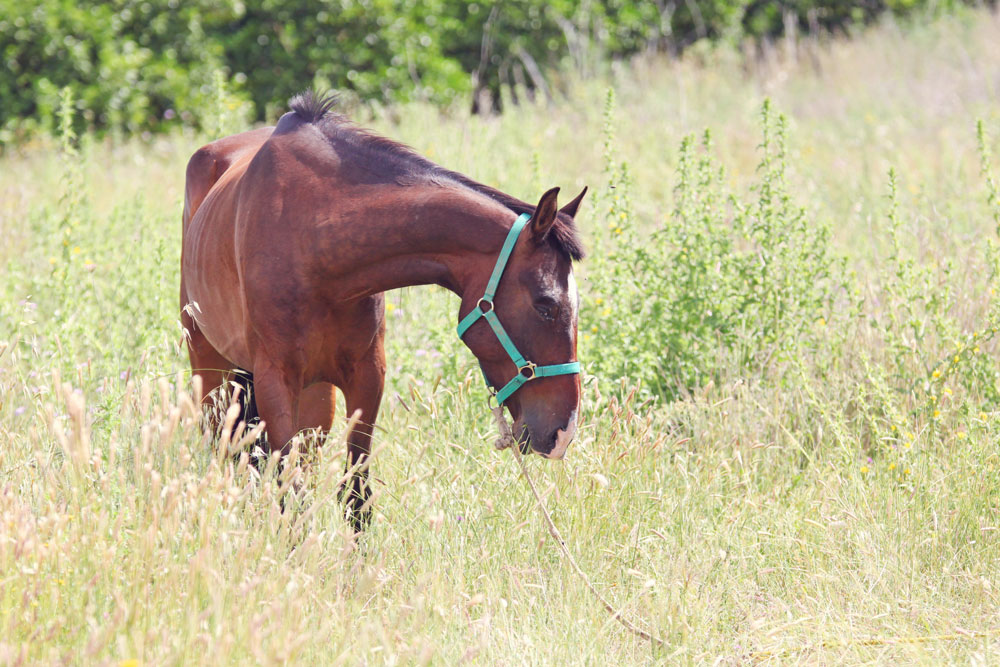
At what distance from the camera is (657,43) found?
13.2m

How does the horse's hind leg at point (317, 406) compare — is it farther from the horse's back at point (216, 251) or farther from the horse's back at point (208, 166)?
the horse's back at point (208, 166)

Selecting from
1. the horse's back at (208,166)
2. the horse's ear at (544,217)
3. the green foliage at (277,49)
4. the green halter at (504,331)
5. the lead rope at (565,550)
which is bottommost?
the lead rope at (565,550)

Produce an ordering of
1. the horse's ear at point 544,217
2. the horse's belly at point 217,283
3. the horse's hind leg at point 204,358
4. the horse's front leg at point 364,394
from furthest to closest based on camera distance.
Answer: the horse's hind leg at point 204,358 < the horse's belly at point 217,283 < the horse's front leg at point 364,394 < the horse's ear at point 544,217

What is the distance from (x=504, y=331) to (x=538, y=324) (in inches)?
4.3

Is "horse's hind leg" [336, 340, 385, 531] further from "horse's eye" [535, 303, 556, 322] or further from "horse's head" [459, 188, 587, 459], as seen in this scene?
"horse's eye" [535, 303, 556, 322]

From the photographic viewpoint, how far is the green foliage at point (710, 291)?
181 inches

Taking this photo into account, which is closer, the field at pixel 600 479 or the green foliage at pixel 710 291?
the field at pixel 600 479

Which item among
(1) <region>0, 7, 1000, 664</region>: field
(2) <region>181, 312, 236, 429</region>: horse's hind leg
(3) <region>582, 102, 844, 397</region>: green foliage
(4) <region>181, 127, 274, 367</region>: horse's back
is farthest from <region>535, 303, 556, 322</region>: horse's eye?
(2) <region>181, 312, 236, 429</region>: horse's hind leg

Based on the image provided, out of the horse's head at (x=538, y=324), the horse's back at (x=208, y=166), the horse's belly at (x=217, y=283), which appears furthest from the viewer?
the horse's back at (x=208, y=166)

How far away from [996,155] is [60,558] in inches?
322

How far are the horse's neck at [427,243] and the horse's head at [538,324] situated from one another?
74 millimetres

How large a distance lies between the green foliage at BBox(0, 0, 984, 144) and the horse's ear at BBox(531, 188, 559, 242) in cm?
749

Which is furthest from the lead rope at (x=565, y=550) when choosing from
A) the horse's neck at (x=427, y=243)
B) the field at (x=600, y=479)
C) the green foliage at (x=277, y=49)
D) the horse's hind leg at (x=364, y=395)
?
the green foliage at (x=277, y=49)

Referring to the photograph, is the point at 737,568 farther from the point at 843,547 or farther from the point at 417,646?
the point at 417,646
